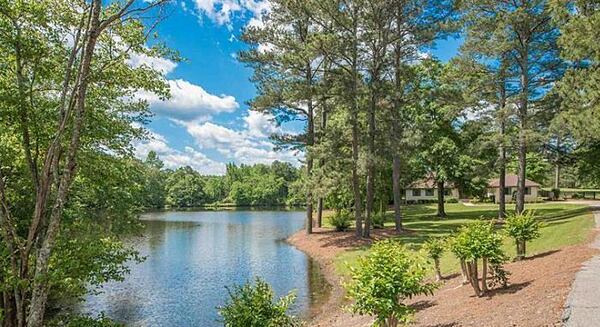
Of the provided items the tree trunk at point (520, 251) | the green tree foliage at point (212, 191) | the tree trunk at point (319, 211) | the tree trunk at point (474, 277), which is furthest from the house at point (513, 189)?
the tree trunk at point (474, 277)

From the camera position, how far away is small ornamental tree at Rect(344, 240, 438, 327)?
714 cm

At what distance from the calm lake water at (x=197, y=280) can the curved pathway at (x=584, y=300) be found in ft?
26.2

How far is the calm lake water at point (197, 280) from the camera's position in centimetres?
1501

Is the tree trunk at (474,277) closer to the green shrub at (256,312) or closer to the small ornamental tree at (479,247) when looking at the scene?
the small ornamental tree at (479,247)

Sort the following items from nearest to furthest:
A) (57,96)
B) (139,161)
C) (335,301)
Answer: (57,96), (139,161), (335,301)

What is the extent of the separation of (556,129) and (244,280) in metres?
15.7

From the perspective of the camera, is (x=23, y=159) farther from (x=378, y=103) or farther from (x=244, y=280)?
(x=378, y=103)

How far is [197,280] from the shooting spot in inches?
785

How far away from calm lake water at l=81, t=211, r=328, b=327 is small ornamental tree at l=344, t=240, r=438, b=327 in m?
7.15

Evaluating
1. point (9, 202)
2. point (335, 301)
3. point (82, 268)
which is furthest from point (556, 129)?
point (9, 202)

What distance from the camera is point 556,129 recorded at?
20.1m

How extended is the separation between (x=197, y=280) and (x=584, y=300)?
1584 cm

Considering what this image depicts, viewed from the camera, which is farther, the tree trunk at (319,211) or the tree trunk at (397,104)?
the tree trunk at (319,211)

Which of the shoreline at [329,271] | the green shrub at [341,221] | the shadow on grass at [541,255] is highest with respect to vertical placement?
the shadow on grass at [541,255]
